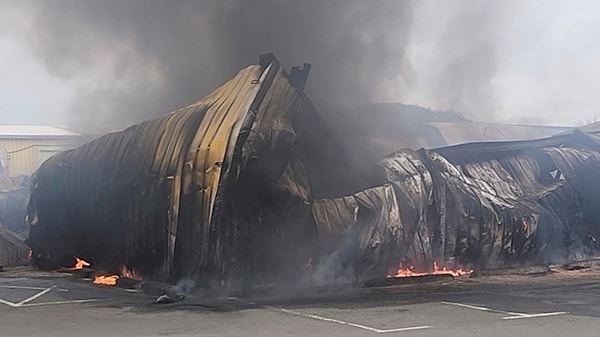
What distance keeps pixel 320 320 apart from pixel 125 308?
3062 mm

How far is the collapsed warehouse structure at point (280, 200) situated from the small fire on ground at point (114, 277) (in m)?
0.15

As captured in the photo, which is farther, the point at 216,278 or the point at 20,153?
the point at 20,153

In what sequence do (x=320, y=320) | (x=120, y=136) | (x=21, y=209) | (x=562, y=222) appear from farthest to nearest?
(x=21, y=209) < (x=562, y=222) < (x=120, y=136) < (x=320, y=320)

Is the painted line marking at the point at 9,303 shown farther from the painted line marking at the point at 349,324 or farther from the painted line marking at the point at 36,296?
the painted line marking at the point at 349,324

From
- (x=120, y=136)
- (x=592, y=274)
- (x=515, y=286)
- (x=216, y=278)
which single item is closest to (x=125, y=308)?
(x=216, y=278)

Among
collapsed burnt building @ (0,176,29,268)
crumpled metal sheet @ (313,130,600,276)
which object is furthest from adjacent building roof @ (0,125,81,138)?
crumpled metal sheet @ (313,130,600,276)

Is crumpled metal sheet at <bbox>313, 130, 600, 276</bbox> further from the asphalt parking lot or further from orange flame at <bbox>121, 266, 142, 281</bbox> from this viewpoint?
orange flame at <bbox>121, 266, 142, 281</bbox>

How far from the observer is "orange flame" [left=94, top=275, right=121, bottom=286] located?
1502 cm

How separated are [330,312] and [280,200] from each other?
119 inches

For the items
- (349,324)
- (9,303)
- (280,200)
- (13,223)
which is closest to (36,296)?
(9,303)

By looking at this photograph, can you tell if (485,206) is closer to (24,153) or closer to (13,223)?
(13,223)

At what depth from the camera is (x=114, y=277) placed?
1544 cm

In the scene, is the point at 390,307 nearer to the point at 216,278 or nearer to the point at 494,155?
the point at 216,278

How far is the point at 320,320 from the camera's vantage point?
9.80 meters
